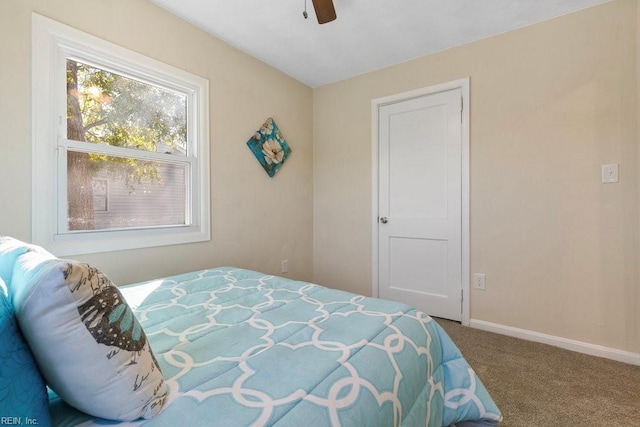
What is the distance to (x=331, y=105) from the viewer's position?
337 cm

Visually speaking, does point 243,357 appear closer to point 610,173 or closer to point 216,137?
point 216,137

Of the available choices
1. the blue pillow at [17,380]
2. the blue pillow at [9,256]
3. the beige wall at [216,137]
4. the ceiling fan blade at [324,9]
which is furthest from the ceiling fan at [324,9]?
the blue pillow at [17,380]

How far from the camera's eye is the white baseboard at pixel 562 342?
1990mm

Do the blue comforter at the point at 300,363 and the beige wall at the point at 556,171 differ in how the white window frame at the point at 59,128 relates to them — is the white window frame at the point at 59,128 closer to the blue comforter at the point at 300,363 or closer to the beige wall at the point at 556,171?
the blue comforter at the point at 300,363

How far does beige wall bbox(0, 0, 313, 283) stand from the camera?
5.11 ft

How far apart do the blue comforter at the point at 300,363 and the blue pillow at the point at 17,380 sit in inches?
4.0

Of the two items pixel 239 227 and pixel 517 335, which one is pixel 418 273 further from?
pixel 239 227

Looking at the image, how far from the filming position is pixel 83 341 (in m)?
0.60

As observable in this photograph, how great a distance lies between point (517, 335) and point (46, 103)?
3458mm

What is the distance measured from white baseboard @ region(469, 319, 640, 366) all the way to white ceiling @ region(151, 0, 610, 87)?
7.12 ft

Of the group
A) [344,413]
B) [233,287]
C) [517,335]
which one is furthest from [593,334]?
[233,287]

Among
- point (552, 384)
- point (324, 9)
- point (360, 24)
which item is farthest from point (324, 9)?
point (552, 384)

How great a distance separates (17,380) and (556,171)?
287cm

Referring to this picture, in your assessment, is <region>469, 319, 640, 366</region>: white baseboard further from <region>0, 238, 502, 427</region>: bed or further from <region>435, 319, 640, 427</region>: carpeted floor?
<region>0, 238, 502, 427</region>: bed
